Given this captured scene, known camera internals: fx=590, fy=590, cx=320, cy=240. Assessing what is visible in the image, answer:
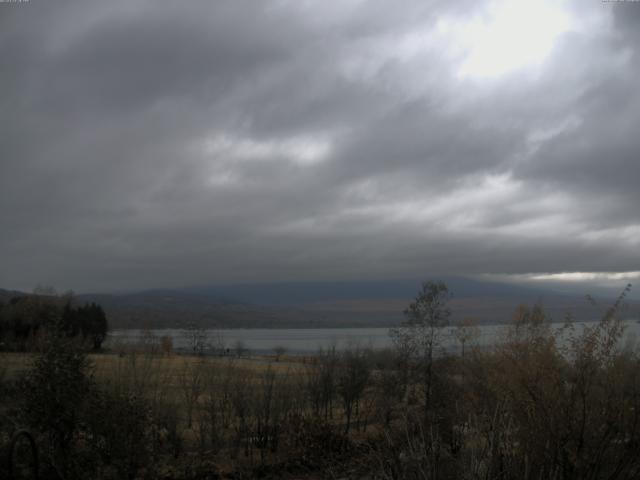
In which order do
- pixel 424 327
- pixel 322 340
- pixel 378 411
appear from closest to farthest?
pixel 378 411 < pixel 424 327 < pixel 322 340

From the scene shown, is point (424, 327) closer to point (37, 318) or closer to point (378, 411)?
point (378, 411)

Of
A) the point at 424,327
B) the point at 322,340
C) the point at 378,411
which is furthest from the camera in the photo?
the point at 322,340

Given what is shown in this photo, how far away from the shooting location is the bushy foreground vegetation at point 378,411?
814cm

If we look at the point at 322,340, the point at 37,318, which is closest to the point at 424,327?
the point at 37,318

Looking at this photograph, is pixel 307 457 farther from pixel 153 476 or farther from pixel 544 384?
pixel 544 384

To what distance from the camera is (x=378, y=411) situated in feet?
90.3

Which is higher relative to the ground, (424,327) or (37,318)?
(424,327)

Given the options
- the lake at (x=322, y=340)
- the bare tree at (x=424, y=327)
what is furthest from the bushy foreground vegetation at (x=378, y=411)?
the lake at (x=322, y=340)

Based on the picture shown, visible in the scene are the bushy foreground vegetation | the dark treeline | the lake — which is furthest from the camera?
the dark treeline

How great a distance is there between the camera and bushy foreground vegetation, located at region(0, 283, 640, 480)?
814 centimetres

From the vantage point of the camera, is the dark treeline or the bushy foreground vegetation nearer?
the bushy foreground vegetation

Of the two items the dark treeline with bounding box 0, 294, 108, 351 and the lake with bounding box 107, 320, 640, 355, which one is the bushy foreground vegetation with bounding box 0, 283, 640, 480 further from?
the dark treeline with bounding box 0, 294, 108, 351

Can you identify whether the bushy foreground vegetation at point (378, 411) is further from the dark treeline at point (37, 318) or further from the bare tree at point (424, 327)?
the dark treeline at point (37, 318)

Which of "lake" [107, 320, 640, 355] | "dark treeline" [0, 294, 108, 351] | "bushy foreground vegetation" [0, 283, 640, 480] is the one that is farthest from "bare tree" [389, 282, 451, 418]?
"dark treeline" [0, 294, 108, 351]
